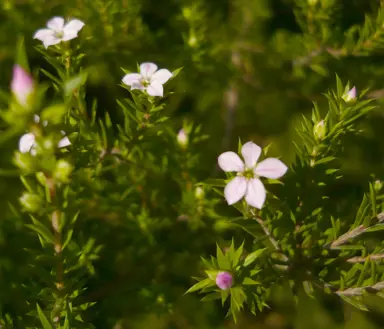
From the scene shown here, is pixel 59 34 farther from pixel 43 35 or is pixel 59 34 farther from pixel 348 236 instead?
pixel 348 236

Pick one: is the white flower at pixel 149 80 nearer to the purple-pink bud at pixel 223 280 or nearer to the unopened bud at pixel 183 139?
the unopened bud at pixel 183 139

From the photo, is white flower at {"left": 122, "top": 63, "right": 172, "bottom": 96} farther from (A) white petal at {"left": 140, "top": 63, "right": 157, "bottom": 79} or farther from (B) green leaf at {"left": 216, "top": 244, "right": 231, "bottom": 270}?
(B) green leaf at {"left": 216, "top": 244, "right": 231, "bottom": 270}

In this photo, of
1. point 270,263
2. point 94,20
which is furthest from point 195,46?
point 270,263

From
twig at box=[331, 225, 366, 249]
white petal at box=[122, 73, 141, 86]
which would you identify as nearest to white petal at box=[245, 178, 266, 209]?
twig at box=[331, 225, 366, 249]

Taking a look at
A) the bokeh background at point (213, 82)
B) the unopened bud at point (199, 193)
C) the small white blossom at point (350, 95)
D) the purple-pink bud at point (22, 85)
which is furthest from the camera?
the bokeh background at point (213, 82)

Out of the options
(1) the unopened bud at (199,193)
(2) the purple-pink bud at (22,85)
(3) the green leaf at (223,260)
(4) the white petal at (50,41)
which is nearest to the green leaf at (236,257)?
(3) the green leaf at (223,260)

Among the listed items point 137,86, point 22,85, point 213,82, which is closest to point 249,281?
point 137,86

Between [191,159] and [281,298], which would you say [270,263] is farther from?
[281,298]
